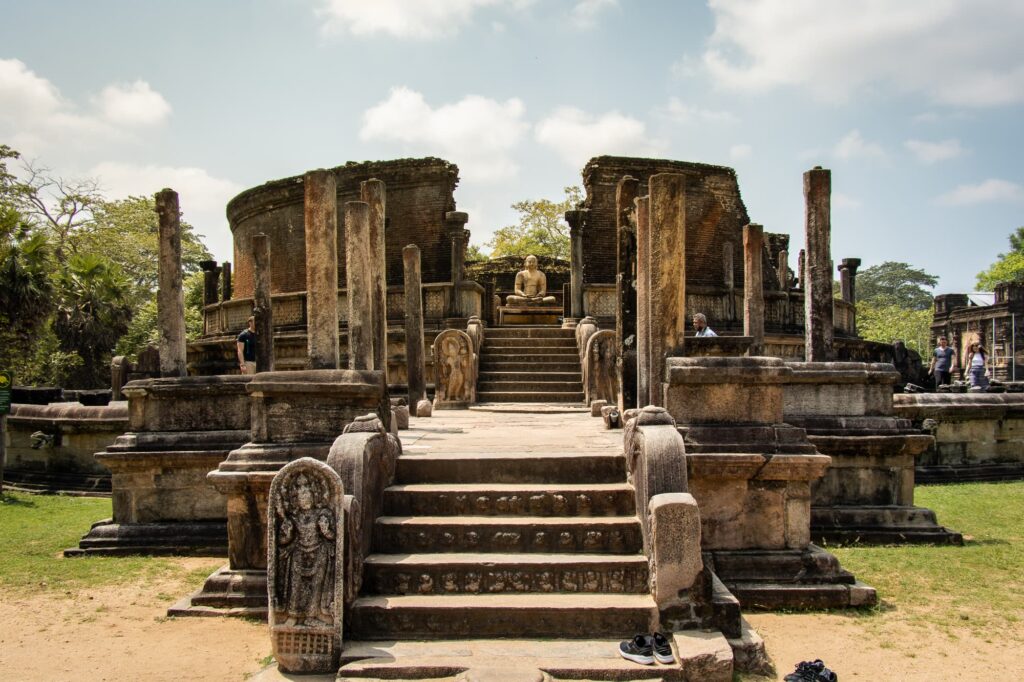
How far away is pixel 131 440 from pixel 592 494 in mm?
4708

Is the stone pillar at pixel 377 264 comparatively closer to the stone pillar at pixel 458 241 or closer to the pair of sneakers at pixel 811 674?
the pair of sneakers at pixel 811 674

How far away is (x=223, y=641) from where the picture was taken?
5055 mm

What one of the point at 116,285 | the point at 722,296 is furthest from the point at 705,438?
the point at 116,285

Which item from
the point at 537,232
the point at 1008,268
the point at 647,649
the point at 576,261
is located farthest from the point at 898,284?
the point at 647,649

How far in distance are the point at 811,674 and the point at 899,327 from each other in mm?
45981

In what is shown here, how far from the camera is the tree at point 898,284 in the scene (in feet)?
243

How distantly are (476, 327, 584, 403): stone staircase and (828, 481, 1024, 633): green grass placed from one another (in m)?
6.37

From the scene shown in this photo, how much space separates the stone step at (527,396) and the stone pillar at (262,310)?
4.22 meters

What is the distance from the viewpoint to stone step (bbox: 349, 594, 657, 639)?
457 centimetres

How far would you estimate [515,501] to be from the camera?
5.43 meters

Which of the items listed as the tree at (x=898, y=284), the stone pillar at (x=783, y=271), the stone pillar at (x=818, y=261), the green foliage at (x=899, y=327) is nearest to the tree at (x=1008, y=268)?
the green foliage at (x=899, y=327)

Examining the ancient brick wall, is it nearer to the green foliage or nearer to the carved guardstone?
the carved guardstone

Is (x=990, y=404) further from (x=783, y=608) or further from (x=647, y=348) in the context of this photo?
(x=783, y=608)

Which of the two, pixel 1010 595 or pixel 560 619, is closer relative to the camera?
pixel 560 619
